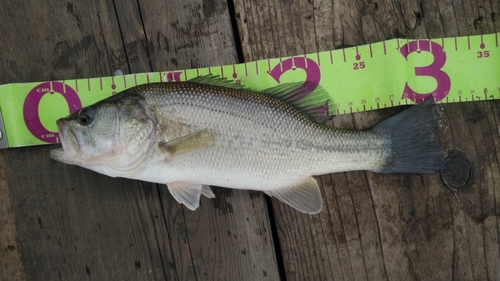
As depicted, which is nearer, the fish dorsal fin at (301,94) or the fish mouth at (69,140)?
the fish mouth at (69,140)

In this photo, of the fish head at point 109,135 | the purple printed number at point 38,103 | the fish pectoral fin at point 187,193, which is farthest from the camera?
the purple printed number at point 38,103

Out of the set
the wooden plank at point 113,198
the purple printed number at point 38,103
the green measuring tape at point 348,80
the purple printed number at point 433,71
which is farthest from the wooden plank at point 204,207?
the purple printed number at point 433,71

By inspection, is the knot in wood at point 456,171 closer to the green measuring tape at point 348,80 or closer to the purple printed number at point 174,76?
the green measuring tape at point 348,80

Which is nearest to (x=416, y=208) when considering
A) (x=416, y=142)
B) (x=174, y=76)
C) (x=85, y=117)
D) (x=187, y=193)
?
(x=416, y=142)

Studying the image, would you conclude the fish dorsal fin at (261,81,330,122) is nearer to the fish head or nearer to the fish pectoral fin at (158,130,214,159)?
the fish pectoral fin at (158,130,214,159)

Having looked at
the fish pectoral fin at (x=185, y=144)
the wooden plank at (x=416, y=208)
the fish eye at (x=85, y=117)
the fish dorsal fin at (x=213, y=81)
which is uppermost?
the fish dorsal fin at (x=213, y=81)

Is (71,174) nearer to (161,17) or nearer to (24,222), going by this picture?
(24,222)

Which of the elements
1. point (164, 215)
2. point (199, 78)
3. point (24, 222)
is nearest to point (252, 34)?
point (199, 78)

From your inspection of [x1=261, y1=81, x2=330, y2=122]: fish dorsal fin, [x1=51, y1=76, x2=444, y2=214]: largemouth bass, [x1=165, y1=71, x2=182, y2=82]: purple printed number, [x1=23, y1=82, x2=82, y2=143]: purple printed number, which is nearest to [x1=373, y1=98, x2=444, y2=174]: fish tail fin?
[x1=51, y1=76, x2=444, y2=214]: largemouth bass
